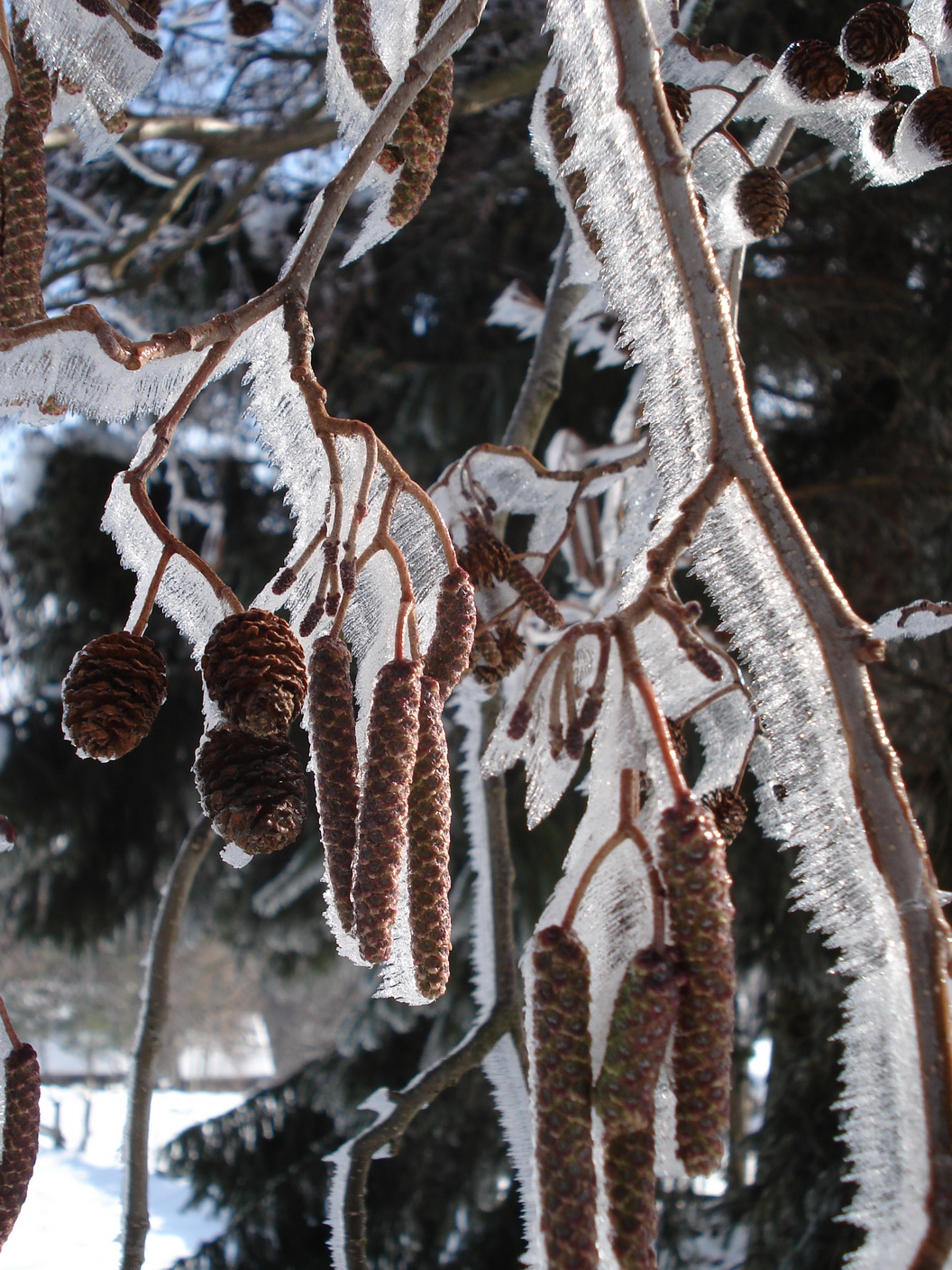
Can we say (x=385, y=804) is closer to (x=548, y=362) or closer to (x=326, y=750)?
(x=326, y=750)

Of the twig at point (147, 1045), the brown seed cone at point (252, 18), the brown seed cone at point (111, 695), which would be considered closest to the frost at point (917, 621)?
the brown seed cone at point (111, 695)

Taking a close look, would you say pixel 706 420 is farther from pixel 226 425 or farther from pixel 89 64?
pixel 226 425

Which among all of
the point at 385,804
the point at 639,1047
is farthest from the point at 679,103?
the point at 639,1047

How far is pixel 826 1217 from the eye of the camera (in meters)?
2.39

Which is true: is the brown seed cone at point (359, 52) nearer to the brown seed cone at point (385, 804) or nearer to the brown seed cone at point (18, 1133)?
the brown seed cone at point (385, 804)

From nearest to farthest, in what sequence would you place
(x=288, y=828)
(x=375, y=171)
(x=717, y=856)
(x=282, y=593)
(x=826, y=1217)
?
1. (x=717, y=856)
2. (x=288, y=828)
3. (x=282, y=593)
4. (x=375, y=171)
5. (x=826, y=1217)

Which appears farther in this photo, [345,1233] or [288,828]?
[345,1233]

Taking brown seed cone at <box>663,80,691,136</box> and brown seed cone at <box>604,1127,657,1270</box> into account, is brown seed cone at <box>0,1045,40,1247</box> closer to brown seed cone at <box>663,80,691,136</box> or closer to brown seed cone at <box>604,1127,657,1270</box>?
brown seed cone at <box>604,1127,657,1270</box>

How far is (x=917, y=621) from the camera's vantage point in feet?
2.72

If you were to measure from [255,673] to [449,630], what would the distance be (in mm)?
178

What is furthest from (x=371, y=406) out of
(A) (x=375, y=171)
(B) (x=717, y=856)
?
(B) (x=717, y=856)

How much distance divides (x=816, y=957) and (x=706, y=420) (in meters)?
2.66

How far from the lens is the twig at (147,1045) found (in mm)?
1248

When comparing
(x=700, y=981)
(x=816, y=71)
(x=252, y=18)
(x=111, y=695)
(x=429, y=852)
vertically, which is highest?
(x=252, y=18)
